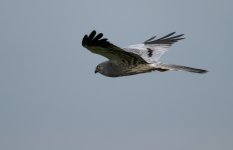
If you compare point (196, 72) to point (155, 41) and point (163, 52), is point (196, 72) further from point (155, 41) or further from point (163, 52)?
point (155, 41)

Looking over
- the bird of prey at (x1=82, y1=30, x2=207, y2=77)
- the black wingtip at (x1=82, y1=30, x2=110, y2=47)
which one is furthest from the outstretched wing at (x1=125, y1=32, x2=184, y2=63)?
the black wingtip at (x1=82, y1=30, x2=110, y2=47)

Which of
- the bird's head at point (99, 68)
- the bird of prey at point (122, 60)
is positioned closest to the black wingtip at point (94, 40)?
the bird of prey at point (122, 60)

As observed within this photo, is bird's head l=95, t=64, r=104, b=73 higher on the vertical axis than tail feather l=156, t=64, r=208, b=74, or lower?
lower

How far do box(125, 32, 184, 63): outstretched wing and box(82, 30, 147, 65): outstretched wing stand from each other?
1179 millimetres

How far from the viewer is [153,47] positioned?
2469 centimetres

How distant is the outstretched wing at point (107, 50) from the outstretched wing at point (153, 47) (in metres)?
1.18

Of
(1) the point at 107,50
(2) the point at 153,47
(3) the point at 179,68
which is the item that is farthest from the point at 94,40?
(2) the point at 153,47

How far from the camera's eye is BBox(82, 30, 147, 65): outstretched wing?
64.0 feet

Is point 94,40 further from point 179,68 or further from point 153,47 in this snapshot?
point 153,47

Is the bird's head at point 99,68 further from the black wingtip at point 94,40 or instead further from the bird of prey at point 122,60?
the black wingtip at point 94,40

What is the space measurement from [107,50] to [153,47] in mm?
4707

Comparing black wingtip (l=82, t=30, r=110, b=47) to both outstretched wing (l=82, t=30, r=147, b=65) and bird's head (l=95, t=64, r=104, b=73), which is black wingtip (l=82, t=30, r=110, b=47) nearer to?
outstretched wing (l=82, t=30, r=147, b=65)

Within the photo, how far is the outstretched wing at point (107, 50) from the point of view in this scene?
64.0 feet

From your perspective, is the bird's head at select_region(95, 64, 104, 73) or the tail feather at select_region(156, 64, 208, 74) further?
the bird's head at select_region(95, 64, 104, 73)
